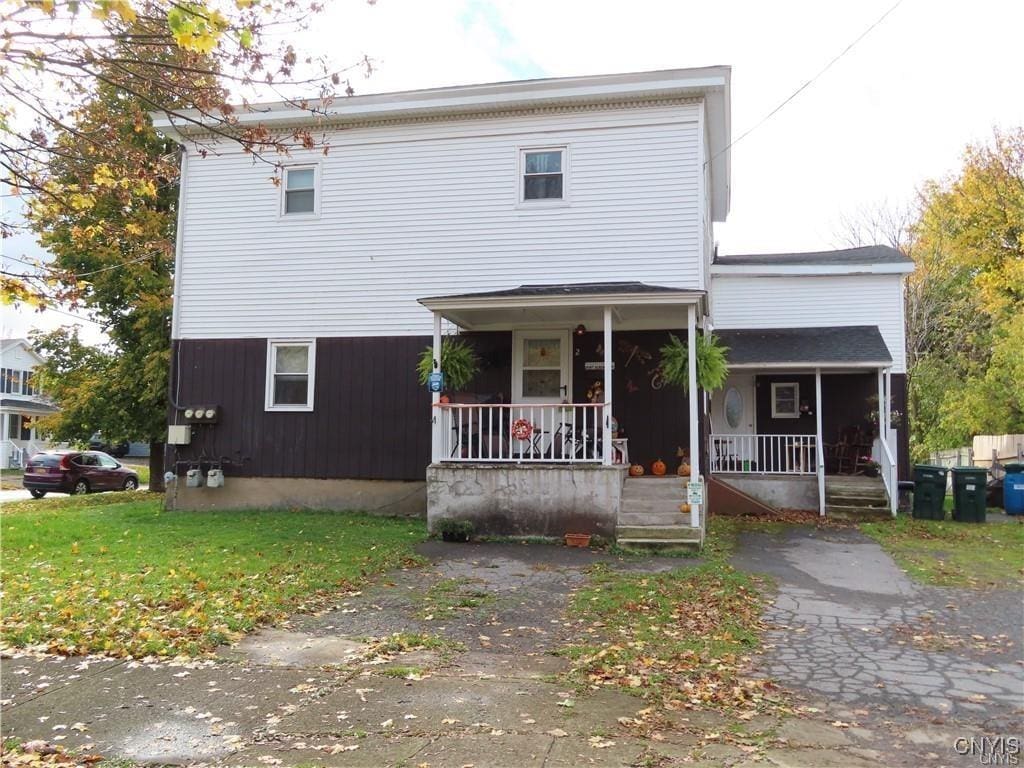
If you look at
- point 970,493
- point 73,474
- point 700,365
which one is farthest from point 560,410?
point 73,474

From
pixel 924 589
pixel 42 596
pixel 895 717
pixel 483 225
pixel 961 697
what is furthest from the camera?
pixel 483 225

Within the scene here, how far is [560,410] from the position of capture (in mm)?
11992

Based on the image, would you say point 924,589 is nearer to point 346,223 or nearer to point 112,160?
point 112,160

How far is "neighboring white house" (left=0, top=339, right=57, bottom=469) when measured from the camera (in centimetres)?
3769

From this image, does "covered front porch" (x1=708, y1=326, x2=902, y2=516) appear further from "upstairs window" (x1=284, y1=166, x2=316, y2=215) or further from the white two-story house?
"upstairs window" (x1=284, y1=166, x2=316, y2=215)

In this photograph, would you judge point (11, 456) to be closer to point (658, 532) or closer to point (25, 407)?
point (25, 407)

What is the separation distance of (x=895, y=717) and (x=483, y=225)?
32.8 ft

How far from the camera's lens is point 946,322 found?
84.7 feet

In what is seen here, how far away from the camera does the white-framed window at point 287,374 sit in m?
13.3

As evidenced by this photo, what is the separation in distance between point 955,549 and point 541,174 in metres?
8.57

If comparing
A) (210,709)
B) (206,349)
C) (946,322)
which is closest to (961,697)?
(210,709)

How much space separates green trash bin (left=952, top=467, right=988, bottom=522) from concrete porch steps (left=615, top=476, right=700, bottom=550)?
6.36 m

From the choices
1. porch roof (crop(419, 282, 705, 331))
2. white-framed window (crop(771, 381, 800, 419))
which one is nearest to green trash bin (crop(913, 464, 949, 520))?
white-framed window (crop(771, 381, 800, 419))

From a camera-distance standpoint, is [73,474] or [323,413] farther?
[73,474]
